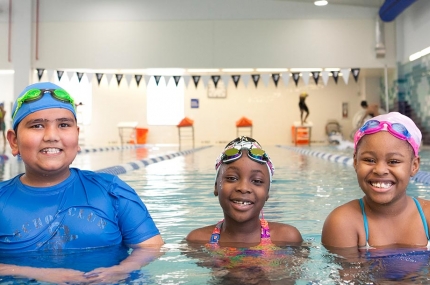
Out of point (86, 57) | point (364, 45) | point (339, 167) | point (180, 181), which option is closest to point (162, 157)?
point (339, 167)

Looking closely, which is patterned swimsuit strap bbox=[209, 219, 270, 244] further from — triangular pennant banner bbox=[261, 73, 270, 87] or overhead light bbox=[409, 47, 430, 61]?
triangular pennant banner bbox=[261, 73, 270, 87]

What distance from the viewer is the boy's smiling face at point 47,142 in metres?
2.08

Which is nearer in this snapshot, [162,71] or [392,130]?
[392,130]

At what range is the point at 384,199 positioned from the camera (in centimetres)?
232

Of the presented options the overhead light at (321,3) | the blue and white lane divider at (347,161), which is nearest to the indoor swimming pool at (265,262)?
the blue and white lane divider at (347,161)

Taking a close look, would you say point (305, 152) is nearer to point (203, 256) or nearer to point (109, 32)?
point (109, 32)

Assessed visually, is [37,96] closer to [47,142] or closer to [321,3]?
[47,142]

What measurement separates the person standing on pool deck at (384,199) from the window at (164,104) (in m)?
20.2

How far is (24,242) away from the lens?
A: 2.15m

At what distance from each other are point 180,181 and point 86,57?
10.5 metres

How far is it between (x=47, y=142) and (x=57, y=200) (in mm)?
241

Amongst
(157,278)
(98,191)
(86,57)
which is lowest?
(157,278)

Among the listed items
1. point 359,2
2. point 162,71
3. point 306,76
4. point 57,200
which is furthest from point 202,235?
point 162,71

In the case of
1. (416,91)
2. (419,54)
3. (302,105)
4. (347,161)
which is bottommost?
(347,161)
